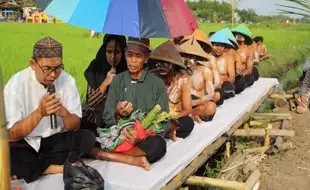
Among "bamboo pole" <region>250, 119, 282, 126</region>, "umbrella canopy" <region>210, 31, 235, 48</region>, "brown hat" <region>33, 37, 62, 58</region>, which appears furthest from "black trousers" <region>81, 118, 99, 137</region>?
"bamboo pole" <region>250, 119, 282, 126</region>

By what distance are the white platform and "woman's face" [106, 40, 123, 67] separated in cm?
92

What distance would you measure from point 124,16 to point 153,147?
1103 millimetres

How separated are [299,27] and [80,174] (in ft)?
64.9

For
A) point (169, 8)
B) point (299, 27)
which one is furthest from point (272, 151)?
point (299, 27)

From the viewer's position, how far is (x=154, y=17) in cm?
343

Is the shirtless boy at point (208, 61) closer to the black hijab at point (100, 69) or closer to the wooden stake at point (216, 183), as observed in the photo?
the black hijab at point (100, 69)

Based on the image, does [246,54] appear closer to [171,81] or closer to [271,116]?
[271,116]

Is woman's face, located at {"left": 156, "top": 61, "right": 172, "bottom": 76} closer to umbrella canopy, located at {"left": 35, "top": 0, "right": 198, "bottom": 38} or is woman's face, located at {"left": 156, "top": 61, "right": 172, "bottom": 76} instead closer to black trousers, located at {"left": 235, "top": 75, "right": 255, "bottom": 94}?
umbrella canopy, located at {"left": 35, "top": 0, "right": 198, "bottom": 38}

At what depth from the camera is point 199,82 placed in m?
5.18

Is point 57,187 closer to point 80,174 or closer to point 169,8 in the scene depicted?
point 80,174

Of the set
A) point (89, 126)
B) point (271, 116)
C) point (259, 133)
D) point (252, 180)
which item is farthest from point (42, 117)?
point (271, 116)

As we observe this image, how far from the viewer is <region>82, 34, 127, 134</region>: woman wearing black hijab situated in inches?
150

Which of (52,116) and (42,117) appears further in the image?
(52,116)

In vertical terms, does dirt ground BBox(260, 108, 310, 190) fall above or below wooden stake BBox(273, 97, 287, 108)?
below
